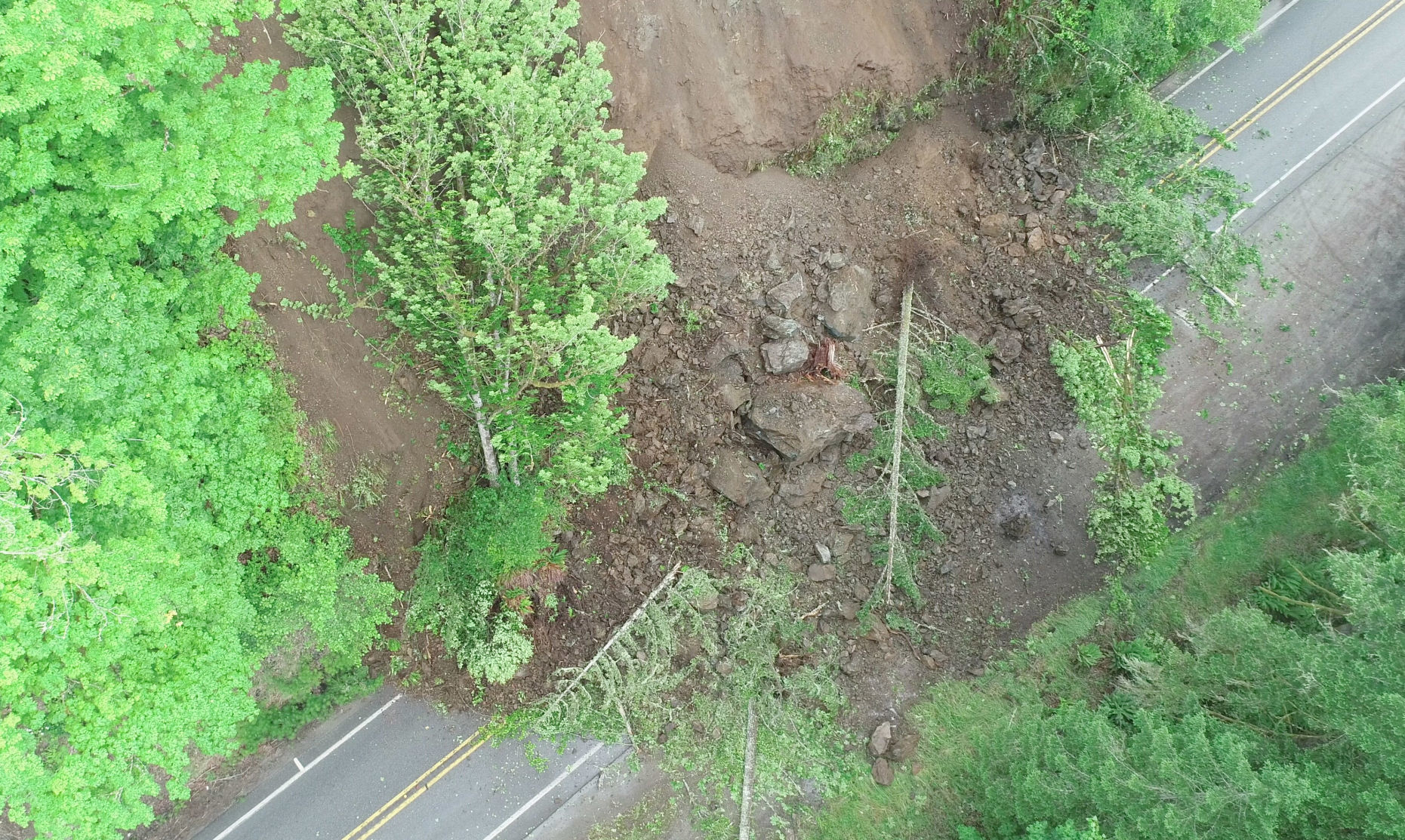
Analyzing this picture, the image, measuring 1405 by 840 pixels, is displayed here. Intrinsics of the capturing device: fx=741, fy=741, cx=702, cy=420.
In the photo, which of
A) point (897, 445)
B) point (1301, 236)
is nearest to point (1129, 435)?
point (897, 445)

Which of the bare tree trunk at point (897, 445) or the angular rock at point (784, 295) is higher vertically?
the angular rock at point (784, 295)

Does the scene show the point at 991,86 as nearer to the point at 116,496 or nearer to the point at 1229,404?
the point at 1229,404

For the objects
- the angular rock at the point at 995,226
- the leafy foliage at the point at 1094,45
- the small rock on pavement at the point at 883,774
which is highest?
the leafy foliage at the point at 1094,45

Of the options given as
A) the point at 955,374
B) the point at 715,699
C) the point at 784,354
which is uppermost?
the point at 784,354

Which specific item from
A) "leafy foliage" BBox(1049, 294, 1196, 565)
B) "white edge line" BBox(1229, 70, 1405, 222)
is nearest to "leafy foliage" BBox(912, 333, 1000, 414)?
"leafy foliage" BBox(1049, 294, 1196, 565)

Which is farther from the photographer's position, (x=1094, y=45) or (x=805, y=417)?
(x=1094, y=45)

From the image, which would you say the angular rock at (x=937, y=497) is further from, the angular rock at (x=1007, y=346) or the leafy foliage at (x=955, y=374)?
the angular rock at (x=1007, y=346)

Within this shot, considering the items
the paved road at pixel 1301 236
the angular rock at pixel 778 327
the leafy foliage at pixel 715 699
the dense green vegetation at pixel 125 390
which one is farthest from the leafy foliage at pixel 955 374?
the dense green vegetation at pixel 125 390

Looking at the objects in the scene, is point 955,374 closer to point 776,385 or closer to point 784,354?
point 784,354
